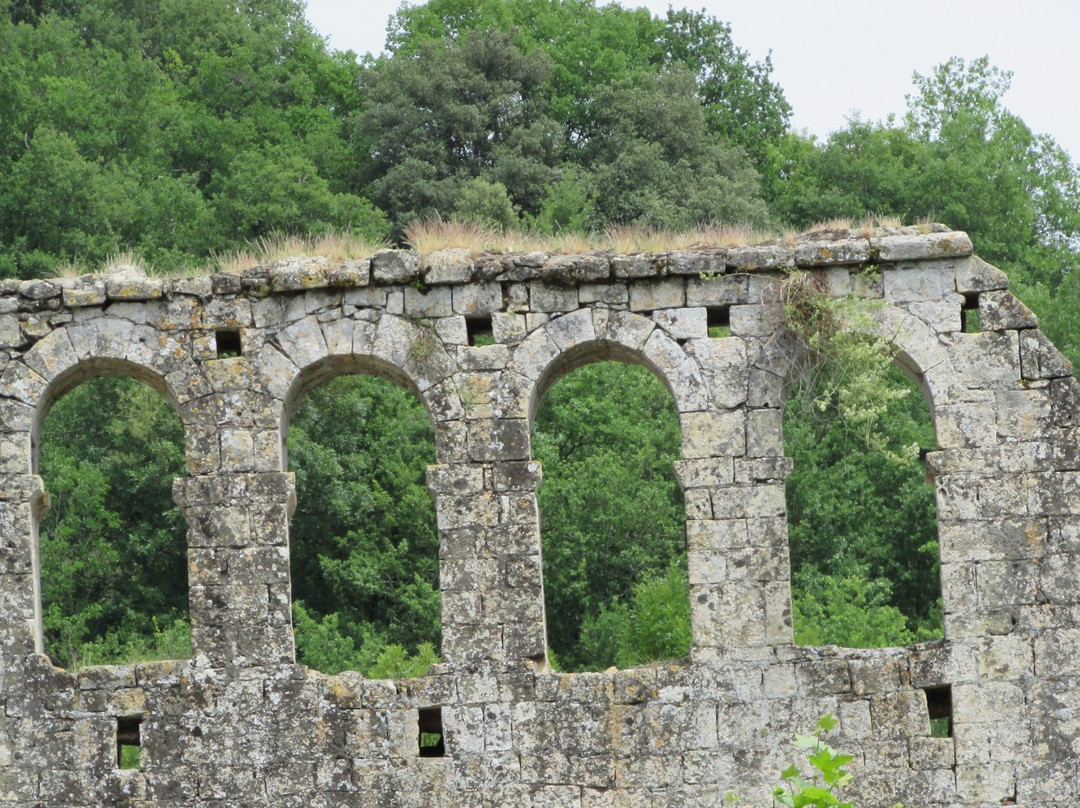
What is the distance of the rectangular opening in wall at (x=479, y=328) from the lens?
12.7 meters

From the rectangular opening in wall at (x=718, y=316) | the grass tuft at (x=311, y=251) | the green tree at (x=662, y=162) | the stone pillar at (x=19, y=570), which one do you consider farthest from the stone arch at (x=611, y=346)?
the green tree at (x=662, y=162)

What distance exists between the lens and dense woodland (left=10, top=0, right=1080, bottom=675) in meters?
22.7

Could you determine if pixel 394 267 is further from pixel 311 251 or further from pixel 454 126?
pixel 454 126

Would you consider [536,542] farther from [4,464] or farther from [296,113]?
[296,113]

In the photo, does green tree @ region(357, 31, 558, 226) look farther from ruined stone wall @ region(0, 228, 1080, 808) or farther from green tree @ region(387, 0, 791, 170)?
ruined stone wall @ region(0, 228, 1080, 808)

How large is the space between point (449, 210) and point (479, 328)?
1679cm

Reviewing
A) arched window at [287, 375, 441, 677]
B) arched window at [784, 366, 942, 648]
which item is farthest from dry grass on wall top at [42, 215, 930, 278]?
arched window at [784, 366, 942, 648]

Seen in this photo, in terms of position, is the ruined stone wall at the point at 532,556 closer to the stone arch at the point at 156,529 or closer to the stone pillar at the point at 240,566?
the stone pillar at the point at 240,566

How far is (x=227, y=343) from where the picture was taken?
12.8 metres

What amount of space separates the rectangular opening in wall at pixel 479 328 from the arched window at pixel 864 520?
9908 millimetres

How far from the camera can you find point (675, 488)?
2412cm

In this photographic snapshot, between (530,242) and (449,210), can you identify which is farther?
(449,210)

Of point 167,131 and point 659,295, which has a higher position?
point 167,131

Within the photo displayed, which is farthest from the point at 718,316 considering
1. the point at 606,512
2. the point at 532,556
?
the point at 606,512
